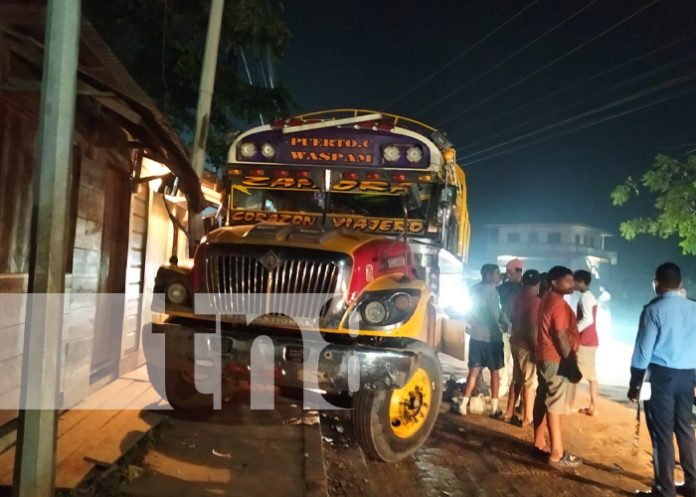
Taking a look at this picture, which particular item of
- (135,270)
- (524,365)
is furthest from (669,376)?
(135,270)

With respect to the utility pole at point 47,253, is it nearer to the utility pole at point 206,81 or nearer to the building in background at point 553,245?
the utility pole at point 206,81

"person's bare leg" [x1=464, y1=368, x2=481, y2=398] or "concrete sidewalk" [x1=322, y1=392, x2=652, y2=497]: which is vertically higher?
"person's bare leg" [x1=464, y1=368, x2=481, y2=398]

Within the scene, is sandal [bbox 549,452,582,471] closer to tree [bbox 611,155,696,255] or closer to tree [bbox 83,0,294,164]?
tree [bbox 83,0,294,164]

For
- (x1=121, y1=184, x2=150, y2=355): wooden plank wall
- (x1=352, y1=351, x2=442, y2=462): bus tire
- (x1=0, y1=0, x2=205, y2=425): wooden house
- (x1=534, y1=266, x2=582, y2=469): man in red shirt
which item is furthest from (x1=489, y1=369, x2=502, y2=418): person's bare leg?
(x1=121, y1=184, x2=150, y2=355): wooden plank wall

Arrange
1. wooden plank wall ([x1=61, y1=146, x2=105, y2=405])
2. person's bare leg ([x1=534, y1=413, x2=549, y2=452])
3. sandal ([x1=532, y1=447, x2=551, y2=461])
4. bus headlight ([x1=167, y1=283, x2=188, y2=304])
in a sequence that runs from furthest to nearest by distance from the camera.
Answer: person's bare leg ([x1=534, y1=413, x2=549, y2=452])
sandal ([x1=532, y1=447, x2=551, y2=461])
wooden plank wall ([x1=61, y1=146, x2=105, y2=405])
bus headlight ([x1=167, y1=283, x2=188, y2=304])

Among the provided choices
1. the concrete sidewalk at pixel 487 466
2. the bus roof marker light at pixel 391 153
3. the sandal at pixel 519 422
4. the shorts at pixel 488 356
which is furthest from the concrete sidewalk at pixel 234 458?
the bus roof marker light at pixel 391 153

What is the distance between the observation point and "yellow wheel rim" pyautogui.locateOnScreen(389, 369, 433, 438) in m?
4.65

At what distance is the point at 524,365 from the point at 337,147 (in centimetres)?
319

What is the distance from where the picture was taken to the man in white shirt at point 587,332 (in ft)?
22.7

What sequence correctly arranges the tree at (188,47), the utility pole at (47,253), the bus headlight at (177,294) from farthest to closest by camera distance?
the tree at (188,47) → the bus headlight at (177,294) → the utility pole at (47,253)

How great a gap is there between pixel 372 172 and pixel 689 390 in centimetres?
332

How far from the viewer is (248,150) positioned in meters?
5.96

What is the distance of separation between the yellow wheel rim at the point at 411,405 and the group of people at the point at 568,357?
1200 millimetres

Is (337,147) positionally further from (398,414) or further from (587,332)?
(587,332)
